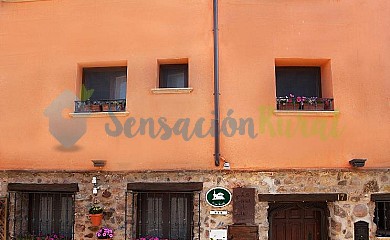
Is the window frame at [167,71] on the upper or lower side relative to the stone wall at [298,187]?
upper

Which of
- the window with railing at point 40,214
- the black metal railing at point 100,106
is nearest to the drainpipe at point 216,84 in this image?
the black metal railing at point 100,106

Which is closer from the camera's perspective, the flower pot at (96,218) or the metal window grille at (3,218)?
the flower pot at (96,218)

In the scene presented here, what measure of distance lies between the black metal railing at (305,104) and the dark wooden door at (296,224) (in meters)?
2.12

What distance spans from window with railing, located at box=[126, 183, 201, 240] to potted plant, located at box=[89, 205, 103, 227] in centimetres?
57

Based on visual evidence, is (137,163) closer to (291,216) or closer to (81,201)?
(81,201)

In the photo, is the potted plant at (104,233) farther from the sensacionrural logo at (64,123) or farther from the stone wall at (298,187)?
the sensacionrural logo at (64,123)

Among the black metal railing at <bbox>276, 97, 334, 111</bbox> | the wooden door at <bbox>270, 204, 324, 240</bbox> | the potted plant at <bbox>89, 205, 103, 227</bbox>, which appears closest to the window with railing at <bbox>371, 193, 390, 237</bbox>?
the wooden door at <bbox>270, 204, 324, 240</bbox>

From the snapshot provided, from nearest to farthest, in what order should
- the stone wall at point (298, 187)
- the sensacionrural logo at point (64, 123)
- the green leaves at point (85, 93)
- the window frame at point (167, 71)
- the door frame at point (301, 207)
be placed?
the stone wall at point (298, 187)
the door frame at point (301, 207)
the sensacionrural logo at point (64, 123)
the window frame at point (167, 71)
the green leaves at point (85, 93)

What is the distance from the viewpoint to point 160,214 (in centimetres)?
891

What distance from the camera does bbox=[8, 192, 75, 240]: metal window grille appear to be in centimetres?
905

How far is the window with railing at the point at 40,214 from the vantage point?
9023 mm

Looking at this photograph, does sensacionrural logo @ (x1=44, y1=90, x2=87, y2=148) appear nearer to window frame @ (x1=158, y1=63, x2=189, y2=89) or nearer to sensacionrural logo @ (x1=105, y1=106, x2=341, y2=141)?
sensacionrural logo @ (x1=105, y1=106, x2=341, y2=141)

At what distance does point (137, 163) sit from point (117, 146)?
572mm

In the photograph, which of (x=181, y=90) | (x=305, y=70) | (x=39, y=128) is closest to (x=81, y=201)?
(x=39, y=128)
